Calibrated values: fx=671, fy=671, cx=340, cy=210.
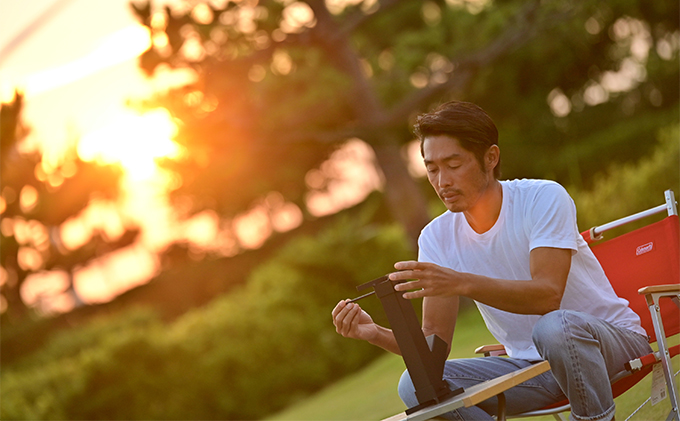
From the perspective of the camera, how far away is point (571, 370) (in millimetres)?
1864

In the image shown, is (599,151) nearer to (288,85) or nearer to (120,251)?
(288,85)

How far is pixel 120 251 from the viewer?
18.1 meters

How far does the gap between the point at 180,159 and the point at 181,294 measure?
3.82 metres

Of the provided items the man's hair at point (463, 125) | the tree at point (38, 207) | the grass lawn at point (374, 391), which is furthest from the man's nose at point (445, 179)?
the tree at point (38, 207)

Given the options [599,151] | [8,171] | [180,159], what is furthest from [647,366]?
[8,171]

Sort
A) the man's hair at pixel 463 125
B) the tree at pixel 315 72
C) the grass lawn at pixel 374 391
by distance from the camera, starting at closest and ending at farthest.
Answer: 1. the man's hair at pixel 463 125
2. the grass lawn at pixel 374 391
3. the tree at pixel 315 72

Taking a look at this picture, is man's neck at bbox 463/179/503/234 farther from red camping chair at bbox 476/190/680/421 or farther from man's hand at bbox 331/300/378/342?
red camping chair at bbox 476/190/680/421

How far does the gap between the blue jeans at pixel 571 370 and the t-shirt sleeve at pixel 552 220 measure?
21 cm

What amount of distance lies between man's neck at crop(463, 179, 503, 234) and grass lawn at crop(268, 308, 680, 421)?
1.85 m

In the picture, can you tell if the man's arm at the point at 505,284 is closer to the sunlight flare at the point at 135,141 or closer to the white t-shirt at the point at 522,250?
the white t-shirt at the point at 522,250

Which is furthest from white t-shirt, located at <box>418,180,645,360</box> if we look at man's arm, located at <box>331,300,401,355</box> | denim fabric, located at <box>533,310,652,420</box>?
man's arm, located at <box>331,300,401,355</box>

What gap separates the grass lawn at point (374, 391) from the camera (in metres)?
4.98

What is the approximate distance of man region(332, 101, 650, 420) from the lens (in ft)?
6.15

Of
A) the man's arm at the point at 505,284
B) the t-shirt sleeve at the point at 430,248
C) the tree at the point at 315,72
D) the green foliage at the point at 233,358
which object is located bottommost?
the green foliage at the point at 233,358
